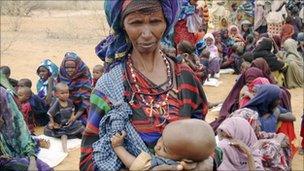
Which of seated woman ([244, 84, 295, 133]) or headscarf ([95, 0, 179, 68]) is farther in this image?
seated woman ([244, 84, 295, 133])

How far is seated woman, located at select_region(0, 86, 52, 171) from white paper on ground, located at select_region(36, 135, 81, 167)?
117 centimetres

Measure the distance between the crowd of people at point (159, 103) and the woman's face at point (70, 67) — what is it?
0.01 m

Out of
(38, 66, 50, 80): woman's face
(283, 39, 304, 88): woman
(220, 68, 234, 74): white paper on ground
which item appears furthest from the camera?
(220, 68, 234, 74): white paper on ground

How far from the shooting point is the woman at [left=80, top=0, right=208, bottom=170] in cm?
165

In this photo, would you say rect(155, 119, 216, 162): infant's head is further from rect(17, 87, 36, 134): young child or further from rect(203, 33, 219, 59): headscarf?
rect(203, 33, 219, 59): headscarf

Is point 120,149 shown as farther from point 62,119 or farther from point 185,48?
point 185,48

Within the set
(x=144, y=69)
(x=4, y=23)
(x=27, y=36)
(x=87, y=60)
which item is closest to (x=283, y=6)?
(x=87, y=60)

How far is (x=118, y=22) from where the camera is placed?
1711 millimetres

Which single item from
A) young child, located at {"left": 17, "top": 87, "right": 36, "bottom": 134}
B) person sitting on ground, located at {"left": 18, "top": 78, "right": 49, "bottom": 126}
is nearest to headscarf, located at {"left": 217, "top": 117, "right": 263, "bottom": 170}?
young child, located at {"left": 17, "top": 87, "right": 36, "bottom": 134}

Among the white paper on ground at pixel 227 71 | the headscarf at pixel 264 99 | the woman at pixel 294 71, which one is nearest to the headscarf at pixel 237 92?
the headscarf at pixel 264 99

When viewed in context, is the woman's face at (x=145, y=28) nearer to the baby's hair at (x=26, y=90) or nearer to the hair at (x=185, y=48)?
the baby's hair at (x=26, y=90)

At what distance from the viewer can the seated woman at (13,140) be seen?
398cm

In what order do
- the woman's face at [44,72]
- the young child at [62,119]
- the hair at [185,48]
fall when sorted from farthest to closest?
the hair at [185,48], the woman's face at [44,72], the young child at [62,119]

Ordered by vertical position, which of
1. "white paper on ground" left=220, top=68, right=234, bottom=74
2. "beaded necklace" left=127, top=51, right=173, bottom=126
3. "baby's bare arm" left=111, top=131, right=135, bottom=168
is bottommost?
"white paper on ground" left=220, top=68, right=234, bottom=74
